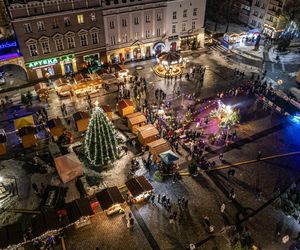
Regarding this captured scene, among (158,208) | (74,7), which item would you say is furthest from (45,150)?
(74,7)

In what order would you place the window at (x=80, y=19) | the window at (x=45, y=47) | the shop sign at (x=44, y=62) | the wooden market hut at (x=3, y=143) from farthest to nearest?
the shop sign at (x=44, y=62), the window at (x=80, y=19), the window at (x=45, y=47), the wooden market hut at (x=3, y=143)

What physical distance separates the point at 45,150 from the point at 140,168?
12.6 meters

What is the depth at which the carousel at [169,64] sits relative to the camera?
52.6 meters

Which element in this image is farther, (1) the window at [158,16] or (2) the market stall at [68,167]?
(1) the window at [158,16]

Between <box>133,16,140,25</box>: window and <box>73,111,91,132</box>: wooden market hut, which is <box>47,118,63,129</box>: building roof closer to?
<box>73,111,91,132</box>: wooden market hut

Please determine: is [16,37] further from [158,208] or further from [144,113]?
[158,208]

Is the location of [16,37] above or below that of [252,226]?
above

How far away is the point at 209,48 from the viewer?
214 feet

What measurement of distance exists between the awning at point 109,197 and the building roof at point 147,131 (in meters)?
9.05

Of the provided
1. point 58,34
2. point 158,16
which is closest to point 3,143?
point 58,34

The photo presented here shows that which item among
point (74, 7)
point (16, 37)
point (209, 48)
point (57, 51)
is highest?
point (74, 7)

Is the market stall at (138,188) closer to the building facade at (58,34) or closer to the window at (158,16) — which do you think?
the building facade at (58,34)

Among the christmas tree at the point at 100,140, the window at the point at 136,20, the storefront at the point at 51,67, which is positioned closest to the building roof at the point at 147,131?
the christmas tree at the point at 100,140

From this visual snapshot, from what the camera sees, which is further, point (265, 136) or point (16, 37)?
point (16, 37)
